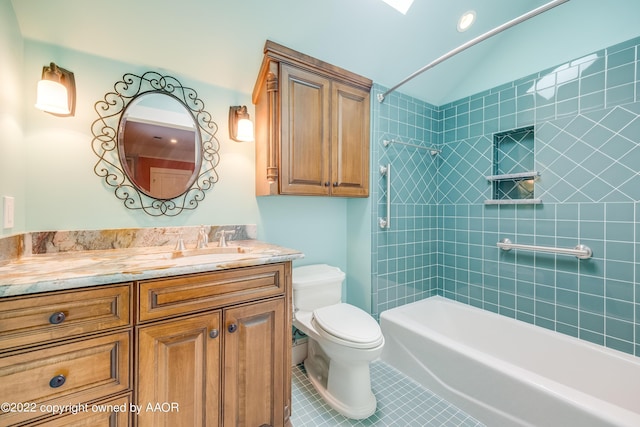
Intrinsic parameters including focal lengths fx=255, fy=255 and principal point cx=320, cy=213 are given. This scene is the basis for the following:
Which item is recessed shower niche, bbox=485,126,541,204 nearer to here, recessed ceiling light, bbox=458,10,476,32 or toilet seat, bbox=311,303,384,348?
recessed ceiling light, bbox=458,10,476,32

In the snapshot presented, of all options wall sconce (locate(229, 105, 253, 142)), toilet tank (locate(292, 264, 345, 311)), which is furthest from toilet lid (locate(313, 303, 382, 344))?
wall sconce (locate(229, 105, 253, 142))

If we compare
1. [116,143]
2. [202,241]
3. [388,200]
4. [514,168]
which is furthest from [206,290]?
[514,168]

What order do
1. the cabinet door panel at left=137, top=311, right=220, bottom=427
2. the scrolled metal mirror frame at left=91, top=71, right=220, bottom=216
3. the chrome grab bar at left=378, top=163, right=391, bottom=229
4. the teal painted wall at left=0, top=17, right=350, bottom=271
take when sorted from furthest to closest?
the chrome grab bar at left=378, top=163, right=391, bottom=229
the scrolled metal mirror frame at left=91, top=71, right=220, bottom=216
the teal painted wall at left=0, top=17, right=350, bottom=271
the cabinet door panel at left=137, top=311, right=220, bottom=427

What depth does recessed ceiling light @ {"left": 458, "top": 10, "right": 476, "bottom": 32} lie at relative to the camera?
183 cm

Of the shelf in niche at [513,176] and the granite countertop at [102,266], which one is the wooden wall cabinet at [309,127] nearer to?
the granite countertop at [102,266]

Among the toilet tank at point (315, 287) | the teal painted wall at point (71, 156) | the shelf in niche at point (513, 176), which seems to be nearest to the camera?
the teal painted wall at point (71, 156)

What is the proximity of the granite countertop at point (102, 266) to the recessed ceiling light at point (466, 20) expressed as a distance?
2052 mm

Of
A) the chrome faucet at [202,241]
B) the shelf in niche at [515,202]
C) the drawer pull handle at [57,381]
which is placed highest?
the shelf in niche at [515,202]

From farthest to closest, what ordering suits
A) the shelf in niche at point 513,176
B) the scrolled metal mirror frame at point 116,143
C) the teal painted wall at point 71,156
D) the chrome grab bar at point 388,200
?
the chrome grab bar at point 388,200 → the shelf in niche at point 513,176 → the scrolled metal mirror frame at point 116,143 → the teal painted wall at point 71,156

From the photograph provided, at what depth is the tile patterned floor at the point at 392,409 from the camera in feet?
4.67

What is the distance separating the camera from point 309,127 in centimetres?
169

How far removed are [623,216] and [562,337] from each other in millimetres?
841

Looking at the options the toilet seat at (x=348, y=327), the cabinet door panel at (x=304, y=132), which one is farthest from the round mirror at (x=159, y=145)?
the toilet seat at (x=348, y=327)

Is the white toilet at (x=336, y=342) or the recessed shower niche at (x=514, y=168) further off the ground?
the recessed shower niche at (x=514, y=168)
